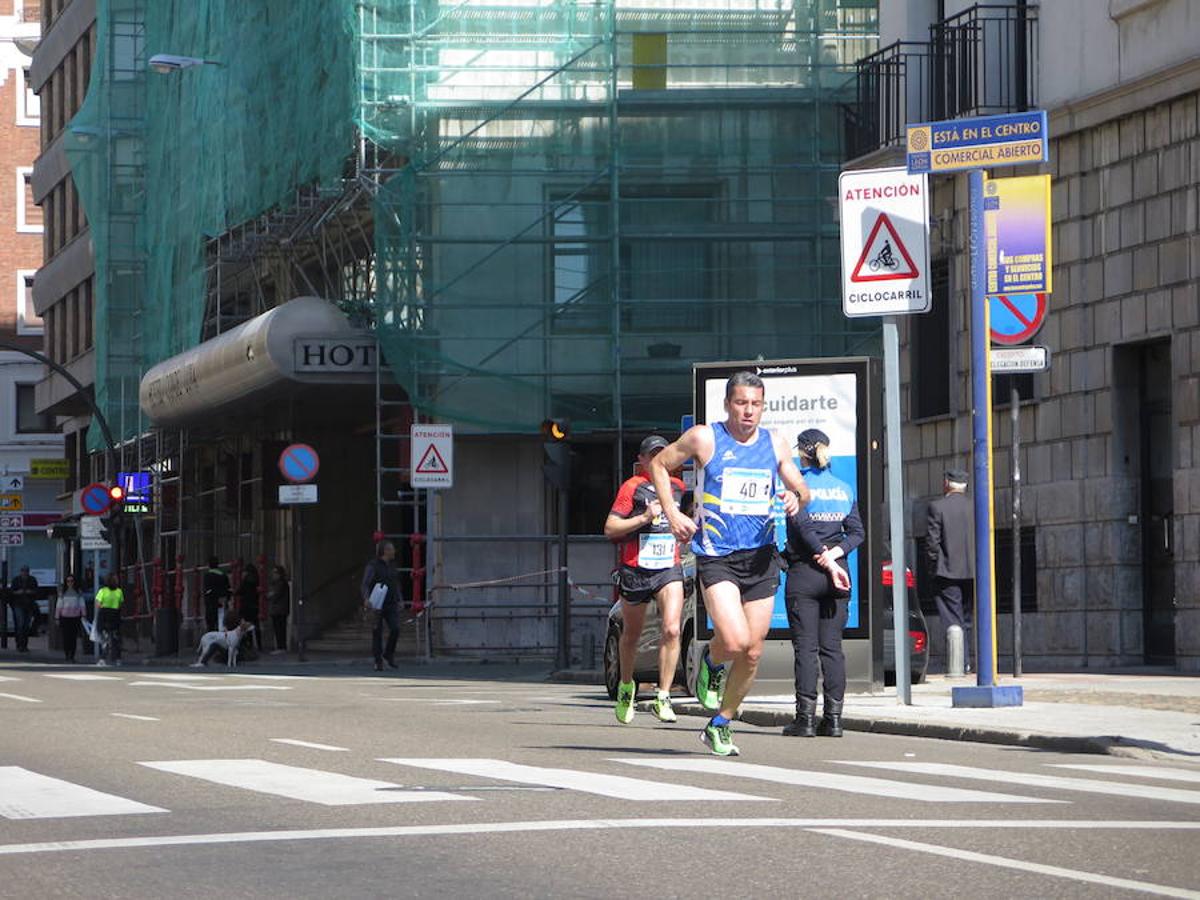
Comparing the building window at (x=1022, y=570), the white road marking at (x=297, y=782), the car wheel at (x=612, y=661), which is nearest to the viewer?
the white road marking at (x=297, y=782)

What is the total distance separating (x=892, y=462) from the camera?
18.1 metres

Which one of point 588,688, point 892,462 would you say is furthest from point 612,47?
point 892,462

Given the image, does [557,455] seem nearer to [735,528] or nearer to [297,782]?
[735,528]

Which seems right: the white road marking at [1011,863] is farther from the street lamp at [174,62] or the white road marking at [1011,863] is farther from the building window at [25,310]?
the building window at [25,310]

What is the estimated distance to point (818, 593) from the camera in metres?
15.5

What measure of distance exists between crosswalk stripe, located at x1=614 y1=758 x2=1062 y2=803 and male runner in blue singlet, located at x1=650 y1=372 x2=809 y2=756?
0.58 meters

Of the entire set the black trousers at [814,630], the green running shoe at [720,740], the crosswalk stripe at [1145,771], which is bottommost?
the crosswalk stripe at [1145,771]

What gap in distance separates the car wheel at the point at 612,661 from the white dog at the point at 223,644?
52.7 ft

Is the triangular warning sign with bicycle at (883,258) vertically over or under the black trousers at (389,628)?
over

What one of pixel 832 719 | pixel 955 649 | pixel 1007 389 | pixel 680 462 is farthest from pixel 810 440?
pixel 1007 389

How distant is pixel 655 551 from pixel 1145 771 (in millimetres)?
4419

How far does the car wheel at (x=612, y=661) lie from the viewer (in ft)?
67.1

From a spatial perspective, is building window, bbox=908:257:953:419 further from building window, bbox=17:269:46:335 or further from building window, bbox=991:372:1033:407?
building window, bbox=17:269:46:335

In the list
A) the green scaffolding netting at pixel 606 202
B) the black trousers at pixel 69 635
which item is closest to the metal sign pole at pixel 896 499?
the green scaffolding netting at pixel 606 202
